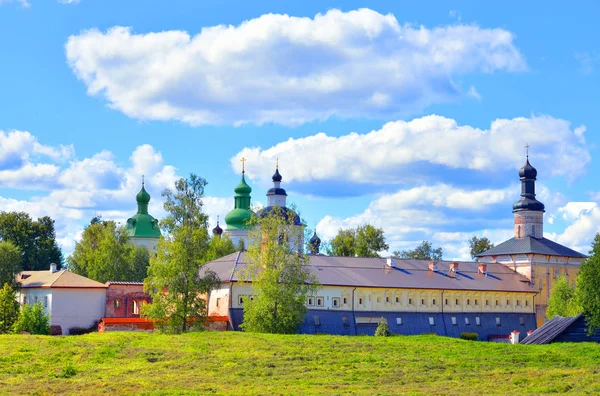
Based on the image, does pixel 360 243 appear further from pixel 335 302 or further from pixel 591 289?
pixel 591 289

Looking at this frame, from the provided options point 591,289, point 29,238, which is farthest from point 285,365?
point 29,238

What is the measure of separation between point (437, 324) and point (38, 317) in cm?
2838

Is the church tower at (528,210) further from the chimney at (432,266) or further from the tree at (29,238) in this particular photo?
the tree at (29,238)

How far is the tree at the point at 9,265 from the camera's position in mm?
65625

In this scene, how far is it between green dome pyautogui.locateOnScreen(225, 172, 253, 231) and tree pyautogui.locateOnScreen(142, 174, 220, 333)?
4631 cm

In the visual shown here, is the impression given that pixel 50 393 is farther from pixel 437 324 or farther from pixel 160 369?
pixel 437 324

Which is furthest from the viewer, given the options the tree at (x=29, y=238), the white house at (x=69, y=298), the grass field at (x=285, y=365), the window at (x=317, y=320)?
the tree at (x=29, y=238)

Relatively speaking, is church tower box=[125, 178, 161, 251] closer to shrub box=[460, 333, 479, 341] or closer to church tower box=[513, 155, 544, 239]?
church tower box=[513, 155, 544, 239]

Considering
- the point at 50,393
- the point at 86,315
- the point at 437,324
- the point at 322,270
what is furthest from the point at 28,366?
A: the point at 437,324

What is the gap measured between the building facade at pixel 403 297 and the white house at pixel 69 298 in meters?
7.52

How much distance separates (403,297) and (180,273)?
67.4 ft

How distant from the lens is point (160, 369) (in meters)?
36.9

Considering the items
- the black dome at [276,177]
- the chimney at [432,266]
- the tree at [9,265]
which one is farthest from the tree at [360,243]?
the tree at [9,265]

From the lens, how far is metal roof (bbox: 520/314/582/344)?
4934cm
